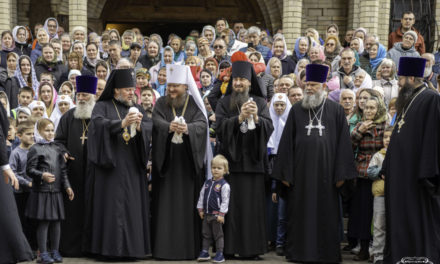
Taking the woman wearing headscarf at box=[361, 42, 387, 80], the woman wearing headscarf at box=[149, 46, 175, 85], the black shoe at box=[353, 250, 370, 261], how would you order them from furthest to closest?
the woman wearing headscarf at box=[361, 42, 387, 80] → the woman wearing headscarf at box=[149, 46, 175, 85] → the black shoe at box=[353, 250, 370, 261]

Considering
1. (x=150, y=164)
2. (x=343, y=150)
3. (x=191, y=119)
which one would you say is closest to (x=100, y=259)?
(x=150, y=164)

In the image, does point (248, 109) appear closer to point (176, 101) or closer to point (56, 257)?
point (176, 101)

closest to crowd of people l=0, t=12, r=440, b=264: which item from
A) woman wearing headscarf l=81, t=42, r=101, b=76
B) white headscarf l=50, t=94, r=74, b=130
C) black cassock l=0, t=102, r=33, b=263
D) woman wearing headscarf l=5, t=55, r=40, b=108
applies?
white headscarf l=50, t=94, r=74, b=130

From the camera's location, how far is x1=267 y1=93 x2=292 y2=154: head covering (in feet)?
27.8

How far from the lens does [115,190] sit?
743 cm

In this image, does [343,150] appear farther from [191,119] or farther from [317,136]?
[191,119]

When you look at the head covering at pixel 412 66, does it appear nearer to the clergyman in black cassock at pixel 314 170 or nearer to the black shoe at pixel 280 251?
the clergyman in black cassock at pixel 314 170

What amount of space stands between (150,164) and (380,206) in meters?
2.79

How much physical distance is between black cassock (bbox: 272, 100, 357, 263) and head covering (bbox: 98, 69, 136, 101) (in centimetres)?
191

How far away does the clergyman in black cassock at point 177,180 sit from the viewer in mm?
7566

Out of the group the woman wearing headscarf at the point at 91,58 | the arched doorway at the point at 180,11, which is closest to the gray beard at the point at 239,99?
the woman wearing headscarf at the point at 91,58

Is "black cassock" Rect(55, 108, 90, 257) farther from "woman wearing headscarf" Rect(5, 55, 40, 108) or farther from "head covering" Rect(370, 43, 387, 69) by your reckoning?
"head covering" Rect(370, 43, 387, 69)

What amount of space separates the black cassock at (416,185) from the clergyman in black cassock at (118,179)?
2709mm

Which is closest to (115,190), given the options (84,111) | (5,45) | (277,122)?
(84,111)
